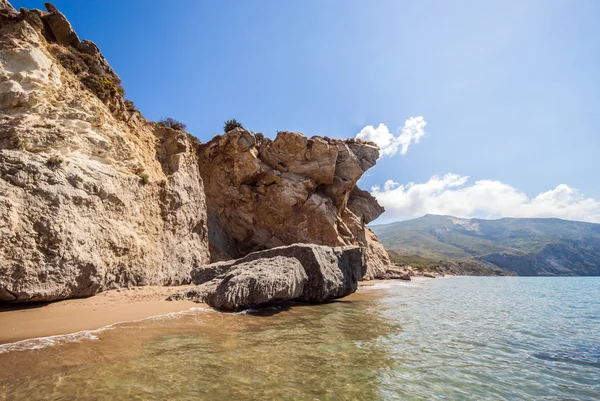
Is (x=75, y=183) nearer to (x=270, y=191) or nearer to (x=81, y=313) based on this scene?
(x=81, y=313)

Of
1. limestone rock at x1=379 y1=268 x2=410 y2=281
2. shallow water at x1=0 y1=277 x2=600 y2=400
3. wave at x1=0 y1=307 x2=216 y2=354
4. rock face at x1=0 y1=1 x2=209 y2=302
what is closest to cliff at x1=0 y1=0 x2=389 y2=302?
rock face at x1=0 y1=1 x2=209 y2=302

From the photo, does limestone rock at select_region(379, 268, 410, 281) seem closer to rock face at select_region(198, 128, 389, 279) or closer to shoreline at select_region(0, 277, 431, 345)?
rock face at select_region(198, 128, 389, 279)

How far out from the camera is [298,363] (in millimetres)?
5250

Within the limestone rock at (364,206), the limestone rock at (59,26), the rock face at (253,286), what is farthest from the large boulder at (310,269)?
the limestone rock at (364,206)

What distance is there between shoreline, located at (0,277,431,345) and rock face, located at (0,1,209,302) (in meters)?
0.47

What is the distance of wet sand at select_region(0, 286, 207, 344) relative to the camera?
6496mm

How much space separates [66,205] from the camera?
32.6 ft

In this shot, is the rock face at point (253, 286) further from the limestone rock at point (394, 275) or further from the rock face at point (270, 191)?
the limestone rock at point (394, 275)

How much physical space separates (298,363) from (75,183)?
1045cm

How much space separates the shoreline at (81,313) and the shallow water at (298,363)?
2.26 feet

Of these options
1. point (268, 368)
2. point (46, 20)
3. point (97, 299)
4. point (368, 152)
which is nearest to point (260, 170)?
point (368, 152)

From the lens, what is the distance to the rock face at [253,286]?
33.0 feet

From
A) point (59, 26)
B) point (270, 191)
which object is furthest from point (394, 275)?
point (59, 26)

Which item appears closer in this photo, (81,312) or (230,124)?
(81,312)
